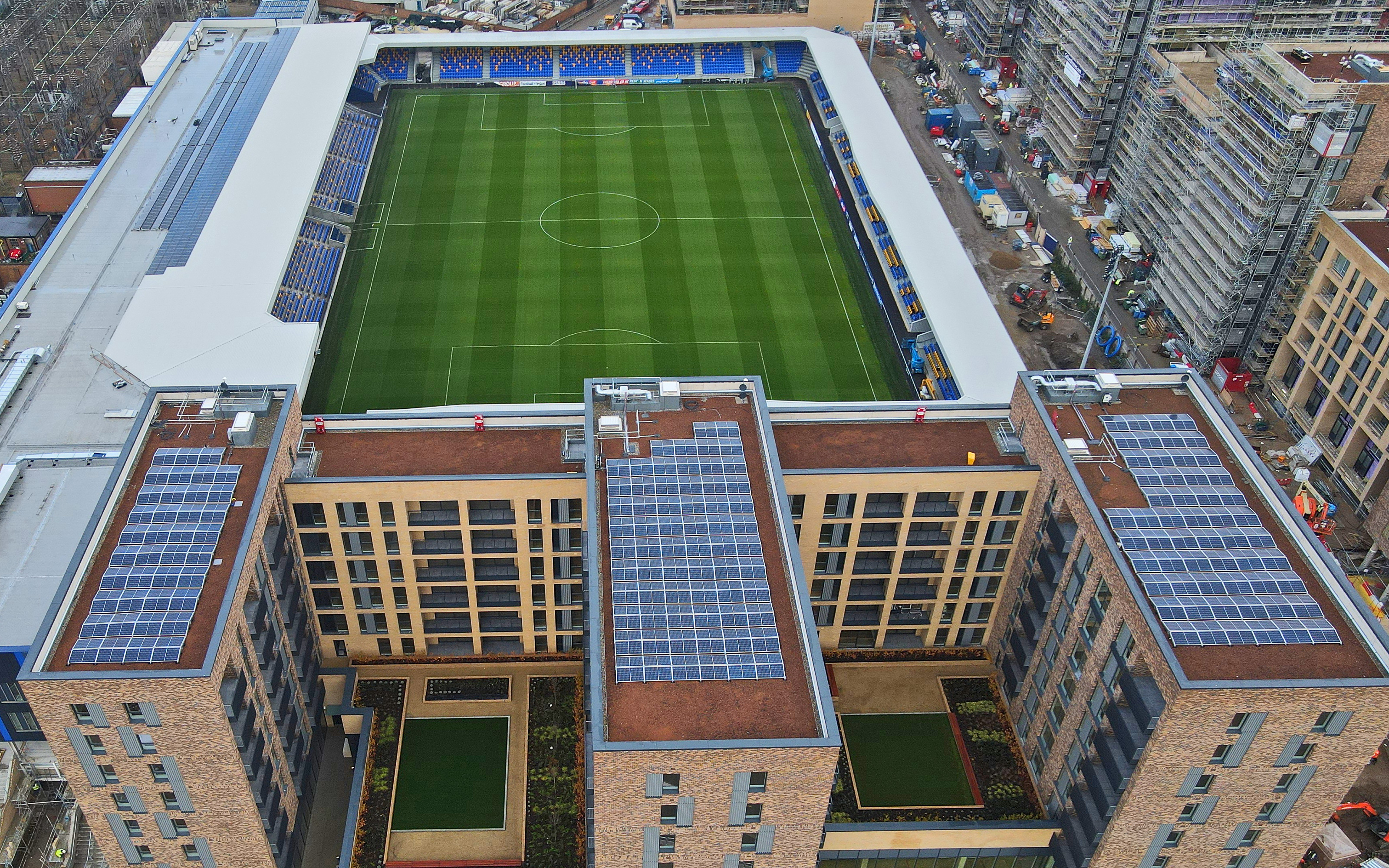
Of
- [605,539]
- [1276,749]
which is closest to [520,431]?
[605,539]

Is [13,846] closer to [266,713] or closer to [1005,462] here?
[266,713]

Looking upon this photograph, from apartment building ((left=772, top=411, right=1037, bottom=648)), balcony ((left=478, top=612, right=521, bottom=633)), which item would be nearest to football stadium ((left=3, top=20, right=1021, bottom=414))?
apartment building ((left=772, top=411, right=1037, bottom=648))

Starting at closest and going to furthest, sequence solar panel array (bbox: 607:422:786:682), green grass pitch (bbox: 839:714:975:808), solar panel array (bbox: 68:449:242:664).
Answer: solar panel array (bbox: 68:449:242:664) < solar panel array (bbox: 607:422:786:682) < green grass pitch (bbox: 839:714:975:808)

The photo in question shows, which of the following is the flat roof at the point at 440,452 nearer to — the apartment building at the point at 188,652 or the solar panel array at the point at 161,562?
the apartment building at the point at 188,652

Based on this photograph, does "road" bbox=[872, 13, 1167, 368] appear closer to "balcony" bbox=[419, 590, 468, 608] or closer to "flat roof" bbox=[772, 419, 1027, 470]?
"flat roof" bbox=[772, 419, 1027, 470]

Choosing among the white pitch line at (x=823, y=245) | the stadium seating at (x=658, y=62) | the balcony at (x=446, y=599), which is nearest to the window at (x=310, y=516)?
the balcony at (x=446, y=599)

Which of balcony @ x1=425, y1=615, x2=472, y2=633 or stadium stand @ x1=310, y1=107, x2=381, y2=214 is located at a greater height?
balcony @ x1=425, y1=615, x2=472, y2=633

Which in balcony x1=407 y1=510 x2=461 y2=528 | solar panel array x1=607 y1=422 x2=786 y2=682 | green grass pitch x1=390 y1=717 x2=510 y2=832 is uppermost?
solar panel array x1=607 y1=422 x2=786 y2=682
